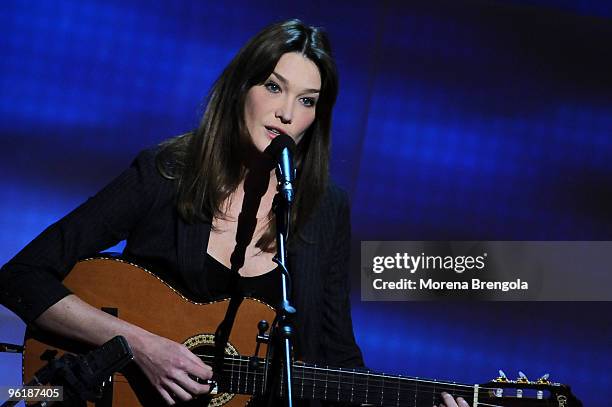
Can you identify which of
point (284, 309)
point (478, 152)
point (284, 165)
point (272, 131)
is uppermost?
point (478, 152)

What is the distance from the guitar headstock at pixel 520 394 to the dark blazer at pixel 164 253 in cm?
50

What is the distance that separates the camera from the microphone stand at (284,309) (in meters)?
2.10

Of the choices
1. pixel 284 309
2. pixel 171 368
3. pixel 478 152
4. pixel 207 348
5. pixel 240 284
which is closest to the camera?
pixel 284 309

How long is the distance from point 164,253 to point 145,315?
242 mm

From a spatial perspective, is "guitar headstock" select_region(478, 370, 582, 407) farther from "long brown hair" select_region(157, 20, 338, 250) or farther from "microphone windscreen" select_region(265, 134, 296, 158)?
"microphone windscreen" select_region(265, 134, 296, 158)

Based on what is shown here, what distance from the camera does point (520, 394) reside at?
272 cm

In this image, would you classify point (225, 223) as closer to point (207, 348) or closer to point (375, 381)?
point (207, 348)

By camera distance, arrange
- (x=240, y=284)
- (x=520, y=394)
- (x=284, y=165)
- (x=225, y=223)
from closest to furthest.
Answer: (x=284, y=165), (x=520, y=394), (x=240, y=284), (x=225, y=223)

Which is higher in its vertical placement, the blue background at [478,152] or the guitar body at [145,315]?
the blue background at [478,152]

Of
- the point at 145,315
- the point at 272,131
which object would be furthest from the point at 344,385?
the point at 272,131

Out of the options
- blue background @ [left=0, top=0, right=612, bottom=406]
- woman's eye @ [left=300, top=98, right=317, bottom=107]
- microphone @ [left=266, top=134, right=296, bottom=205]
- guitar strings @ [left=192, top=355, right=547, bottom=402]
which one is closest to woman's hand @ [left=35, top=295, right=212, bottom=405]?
guitar strings @ [left=192, top=355, right=547, bottom=402]

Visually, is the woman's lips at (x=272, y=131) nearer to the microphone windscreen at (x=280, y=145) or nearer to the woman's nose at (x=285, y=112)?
the woman's nose at (x=285, y=112)

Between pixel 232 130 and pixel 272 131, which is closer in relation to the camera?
pixel 272 131

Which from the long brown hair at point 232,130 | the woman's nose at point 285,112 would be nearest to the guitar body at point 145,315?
the long brown hair at point 232,130
